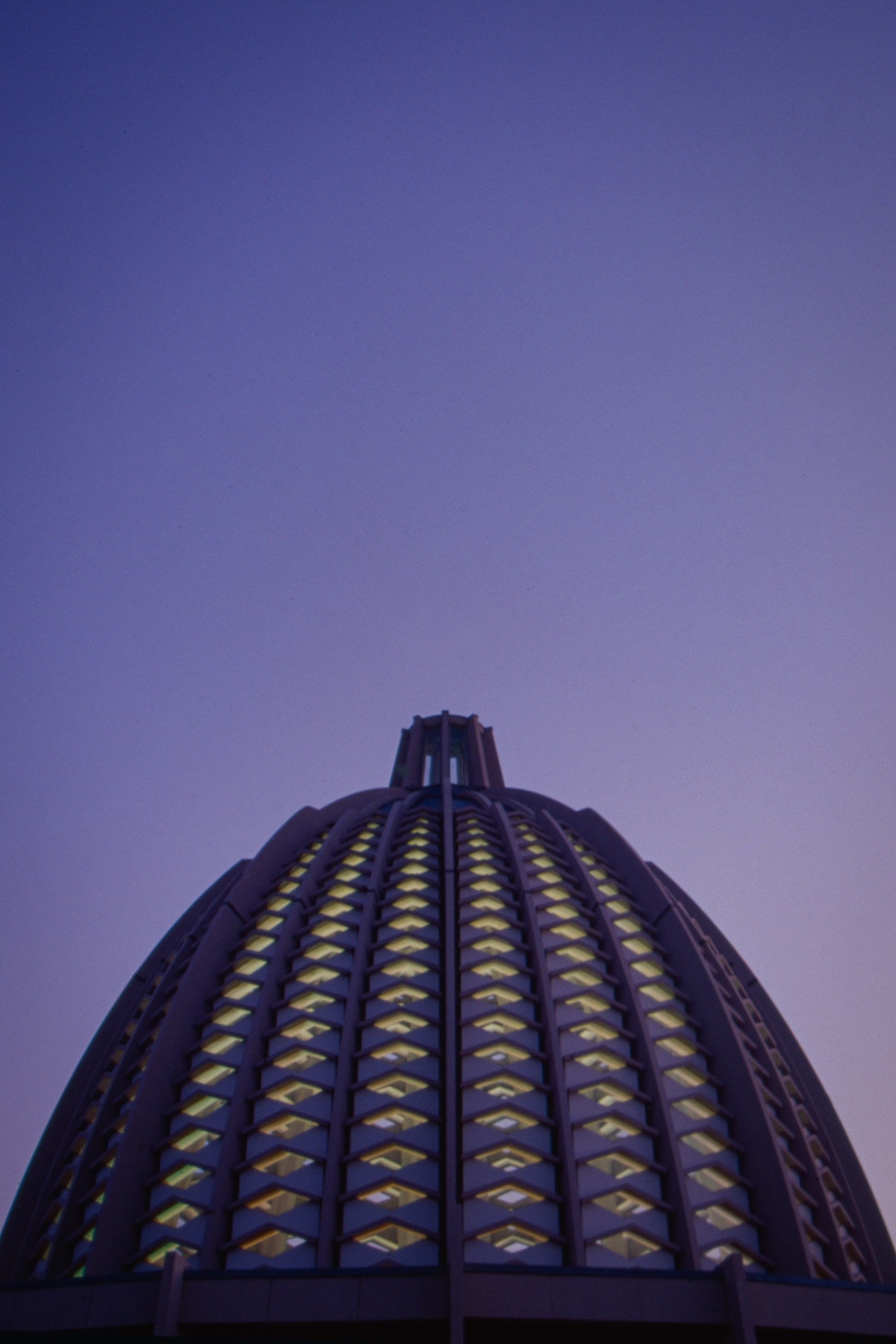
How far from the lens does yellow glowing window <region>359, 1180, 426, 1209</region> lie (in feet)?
91.5

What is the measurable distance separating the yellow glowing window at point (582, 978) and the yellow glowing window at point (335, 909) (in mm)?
9286

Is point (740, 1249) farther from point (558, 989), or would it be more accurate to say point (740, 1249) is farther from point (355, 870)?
point (355, 870)

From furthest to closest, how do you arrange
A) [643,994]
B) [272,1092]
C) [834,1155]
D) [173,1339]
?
[834,1155]
[643,994]
[272,1092]
[173,1339]

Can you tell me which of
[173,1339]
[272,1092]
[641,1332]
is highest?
[272,1092]

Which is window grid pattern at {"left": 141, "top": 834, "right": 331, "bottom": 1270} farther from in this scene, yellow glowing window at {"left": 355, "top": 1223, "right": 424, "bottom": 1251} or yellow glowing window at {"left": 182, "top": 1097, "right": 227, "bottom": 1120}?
yellow glowing window at {"left": 355, "top": 1223, "right": 424, "bottom": 1251}

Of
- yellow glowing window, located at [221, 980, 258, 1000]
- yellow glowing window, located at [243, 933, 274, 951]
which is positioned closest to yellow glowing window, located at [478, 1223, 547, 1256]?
yellow glowing window, located at [221, 980, 258, 1000]

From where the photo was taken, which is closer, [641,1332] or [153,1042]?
[641,1332]

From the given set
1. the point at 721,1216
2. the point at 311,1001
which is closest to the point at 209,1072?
the point at 311,1001

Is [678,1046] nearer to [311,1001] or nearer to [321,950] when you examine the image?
[311,1001]

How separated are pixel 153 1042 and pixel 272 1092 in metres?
7.06

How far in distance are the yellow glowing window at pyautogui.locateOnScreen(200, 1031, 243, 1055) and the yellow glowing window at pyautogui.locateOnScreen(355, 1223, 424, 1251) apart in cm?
942

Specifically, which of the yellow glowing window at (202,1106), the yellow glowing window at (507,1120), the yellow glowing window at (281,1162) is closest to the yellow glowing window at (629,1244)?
the yellow glowing window at (507,1120)

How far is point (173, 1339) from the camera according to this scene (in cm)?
1493

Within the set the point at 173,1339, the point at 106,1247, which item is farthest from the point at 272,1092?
the point at 173,1339
